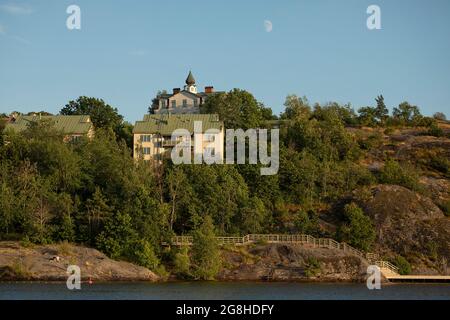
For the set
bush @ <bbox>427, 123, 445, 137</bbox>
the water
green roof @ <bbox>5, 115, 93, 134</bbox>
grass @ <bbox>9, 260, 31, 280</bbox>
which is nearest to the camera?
the water

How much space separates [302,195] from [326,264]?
17426 millimetres

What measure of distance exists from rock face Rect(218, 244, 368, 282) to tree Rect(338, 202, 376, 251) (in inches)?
134

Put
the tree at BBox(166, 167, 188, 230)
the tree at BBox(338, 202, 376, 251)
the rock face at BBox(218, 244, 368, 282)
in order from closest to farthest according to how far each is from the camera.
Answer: the rock face at BBox(218, 244, 368, 282) < the tree at BBox(338, 202, 376, 251) < the tree at BBox(166, 167, 188, 230)

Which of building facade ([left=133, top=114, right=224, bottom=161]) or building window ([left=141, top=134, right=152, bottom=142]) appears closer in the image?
building facade ([left=133, top=114, right=224, bottom=161])

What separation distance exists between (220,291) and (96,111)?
62.1 meters

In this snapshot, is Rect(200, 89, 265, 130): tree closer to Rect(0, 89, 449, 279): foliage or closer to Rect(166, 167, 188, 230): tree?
Rect(0, 89, 449, 279): foliage

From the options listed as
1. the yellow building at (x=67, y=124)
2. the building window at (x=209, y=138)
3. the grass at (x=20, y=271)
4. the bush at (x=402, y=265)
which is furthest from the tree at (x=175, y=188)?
the bush at (x=402, y=265)

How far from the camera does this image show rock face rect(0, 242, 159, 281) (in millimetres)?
71875

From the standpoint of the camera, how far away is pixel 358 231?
80.9 m

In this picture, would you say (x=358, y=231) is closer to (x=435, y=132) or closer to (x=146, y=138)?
(x=146, y=138)

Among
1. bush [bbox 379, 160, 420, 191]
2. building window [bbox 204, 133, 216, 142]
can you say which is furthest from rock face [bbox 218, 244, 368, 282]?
building window [bbox 204, 133, 216, 142]

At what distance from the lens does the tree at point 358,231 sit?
80750mm
